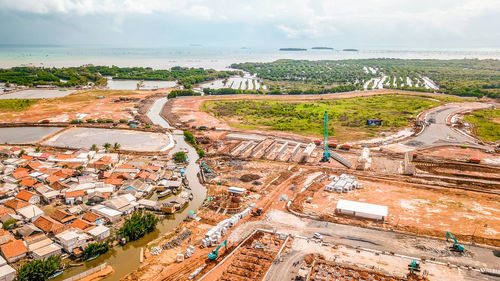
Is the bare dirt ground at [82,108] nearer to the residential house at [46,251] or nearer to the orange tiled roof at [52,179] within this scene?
the orange tiled roof at [52,179]

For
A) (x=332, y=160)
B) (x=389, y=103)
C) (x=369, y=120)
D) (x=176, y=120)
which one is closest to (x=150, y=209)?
(x=332, y=160)

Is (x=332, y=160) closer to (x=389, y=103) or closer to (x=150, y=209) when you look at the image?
(x=150, y=209)

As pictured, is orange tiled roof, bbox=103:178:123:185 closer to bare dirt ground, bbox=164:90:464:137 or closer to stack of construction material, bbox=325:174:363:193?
stack of construction material, bbox=325:174:363:193

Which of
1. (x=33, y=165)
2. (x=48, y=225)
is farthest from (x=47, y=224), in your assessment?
(x=33, y=165)

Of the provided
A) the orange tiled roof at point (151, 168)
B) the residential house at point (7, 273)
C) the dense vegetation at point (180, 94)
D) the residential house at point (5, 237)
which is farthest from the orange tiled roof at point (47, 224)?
the dense vegetation at point (180, 94)

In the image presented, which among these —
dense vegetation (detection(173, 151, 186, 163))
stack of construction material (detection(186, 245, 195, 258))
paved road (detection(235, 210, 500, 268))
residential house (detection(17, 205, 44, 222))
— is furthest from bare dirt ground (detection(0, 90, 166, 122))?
paved road (detection(235, 210, 500, 268))

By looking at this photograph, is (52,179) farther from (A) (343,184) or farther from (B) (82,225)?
(A) (343,184)
